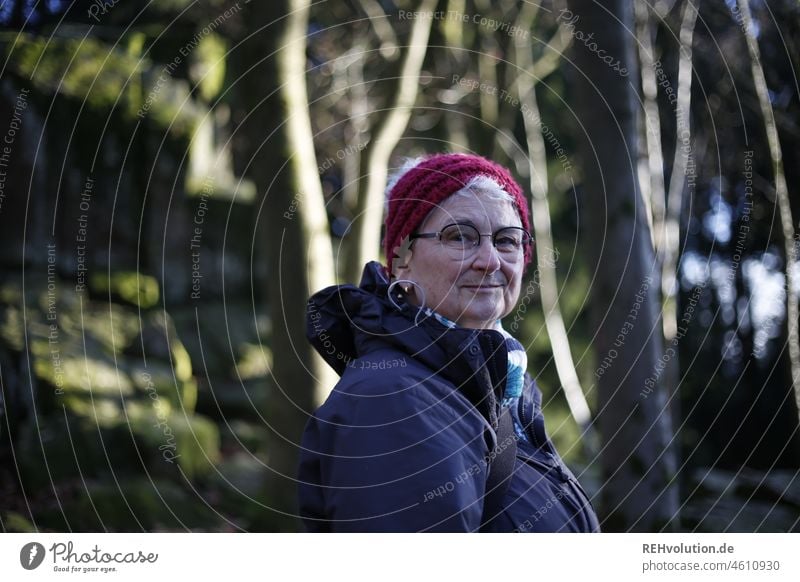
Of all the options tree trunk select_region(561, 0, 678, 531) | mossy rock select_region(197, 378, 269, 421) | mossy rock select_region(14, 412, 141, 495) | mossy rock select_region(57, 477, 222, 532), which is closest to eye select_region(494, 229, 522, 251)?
tree trunk select_region(561, 0, 678, 531)

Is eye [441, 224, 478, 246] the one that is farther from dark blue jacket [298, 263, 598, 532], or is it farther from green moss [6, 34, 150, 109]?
green moss [6, 34, 150, 109]

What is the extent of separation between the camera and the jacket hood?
5.96 ft

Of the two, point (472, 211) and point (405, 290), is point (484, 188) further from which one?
point (405, 290)

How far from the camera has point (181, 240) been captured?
1232cm

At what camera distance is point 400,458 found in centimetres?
161

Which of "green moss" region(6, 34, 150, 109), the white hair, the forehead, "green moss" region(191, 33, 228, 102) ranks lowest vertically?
the forehead

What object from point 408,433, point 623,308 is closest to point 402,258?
point 408,433

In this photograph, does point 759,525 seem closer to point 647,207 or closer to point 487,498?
point 647,207

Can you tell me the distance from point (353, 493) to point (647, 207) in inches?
140

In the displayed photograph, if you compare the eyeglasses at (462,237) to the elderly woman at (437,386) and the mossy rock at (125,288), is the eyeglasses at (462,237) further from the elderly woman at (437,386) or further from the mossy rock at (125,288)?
the mossy rock at (125,288)
